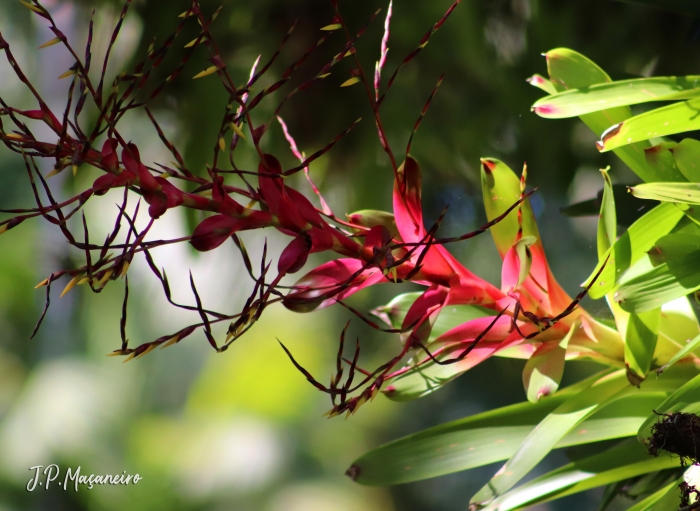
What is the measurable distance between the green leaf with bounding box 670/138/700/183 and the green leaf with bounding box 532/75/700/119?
3cm

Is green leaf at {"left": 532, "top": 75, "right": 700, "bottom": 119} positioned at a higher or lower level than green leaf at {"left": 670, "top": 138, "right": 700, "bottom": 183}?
higher

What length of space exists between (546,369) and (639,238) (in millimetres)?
58

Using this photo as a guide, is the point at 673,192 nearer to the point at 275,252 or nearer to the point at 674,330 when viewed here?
the point at 674,330

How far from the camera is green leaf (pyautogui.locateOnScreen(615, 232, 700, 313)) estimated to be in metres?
0.18

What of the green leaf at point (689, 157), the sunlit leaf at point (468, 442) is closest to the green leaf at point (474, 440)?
the sunlit leaf at point (468, 442)

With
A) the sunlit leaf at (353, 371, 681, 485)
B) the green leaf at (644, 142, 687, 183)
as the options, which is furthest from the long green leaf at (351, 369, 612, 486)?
the green leaf at (644, 142, 687, 183)

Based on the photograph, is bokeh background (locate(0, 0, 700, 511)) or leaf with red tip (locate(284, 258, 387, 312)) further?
bokeh background (locate(0, 0, 700, 511))

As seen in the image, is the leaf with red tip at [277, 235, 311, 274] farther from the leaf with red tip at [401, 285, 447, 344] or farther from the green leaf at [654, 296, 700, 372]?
the green leaf at [654, 296, 700, 372]

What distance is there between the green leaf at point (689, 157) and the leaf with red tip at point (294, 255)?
0.13 m

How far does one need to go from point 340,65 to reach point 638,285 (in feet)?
1.30

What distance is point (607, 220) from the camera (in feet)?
0.63

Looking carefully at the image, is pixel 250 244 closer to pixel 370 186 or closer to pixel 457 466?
pixel 370 186

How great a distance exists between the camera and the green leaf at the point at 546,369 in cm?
19

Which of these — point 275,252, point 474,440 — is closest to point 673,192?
point 474,440
